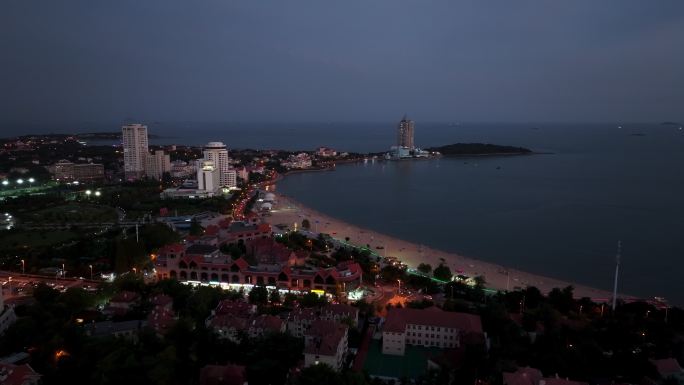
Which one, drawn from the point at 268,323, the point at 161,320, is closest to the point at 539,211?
the point at 268,323

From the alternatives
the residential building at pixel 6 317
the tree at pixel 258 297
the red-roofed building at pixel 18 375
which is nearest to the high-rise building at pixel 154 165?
the residential building at pixel 6 317

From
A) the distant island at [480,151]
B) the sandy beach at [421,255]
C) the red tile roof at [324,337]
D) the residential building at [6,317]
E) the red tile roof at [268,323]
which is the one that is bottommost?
the sandy beach at [421,255]

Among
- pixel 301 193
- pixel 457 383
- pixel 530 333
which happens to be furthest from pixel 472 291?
pixel 301 193

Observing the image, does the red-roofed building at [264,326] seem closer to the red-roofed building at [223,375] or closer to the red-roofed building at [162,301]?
the red-roofed building at [223,375]

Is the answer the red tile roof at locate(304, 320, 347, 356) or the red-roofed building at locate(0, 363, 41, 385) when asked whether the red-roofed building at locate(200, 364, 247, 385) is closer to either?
the red tile roof at locate(304, 320, 347, 356)

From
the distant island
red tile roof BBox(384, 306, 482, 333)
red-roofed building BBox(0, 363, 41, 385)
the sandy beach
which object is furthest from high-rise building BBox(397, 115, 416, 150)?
red-roofed building BBox(0, 363, 41, 385)

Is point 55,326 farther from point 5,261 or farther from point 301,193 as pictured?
point 301,193

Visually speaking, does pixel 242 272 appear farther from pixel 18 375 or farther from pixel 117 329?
pixel 18 375
